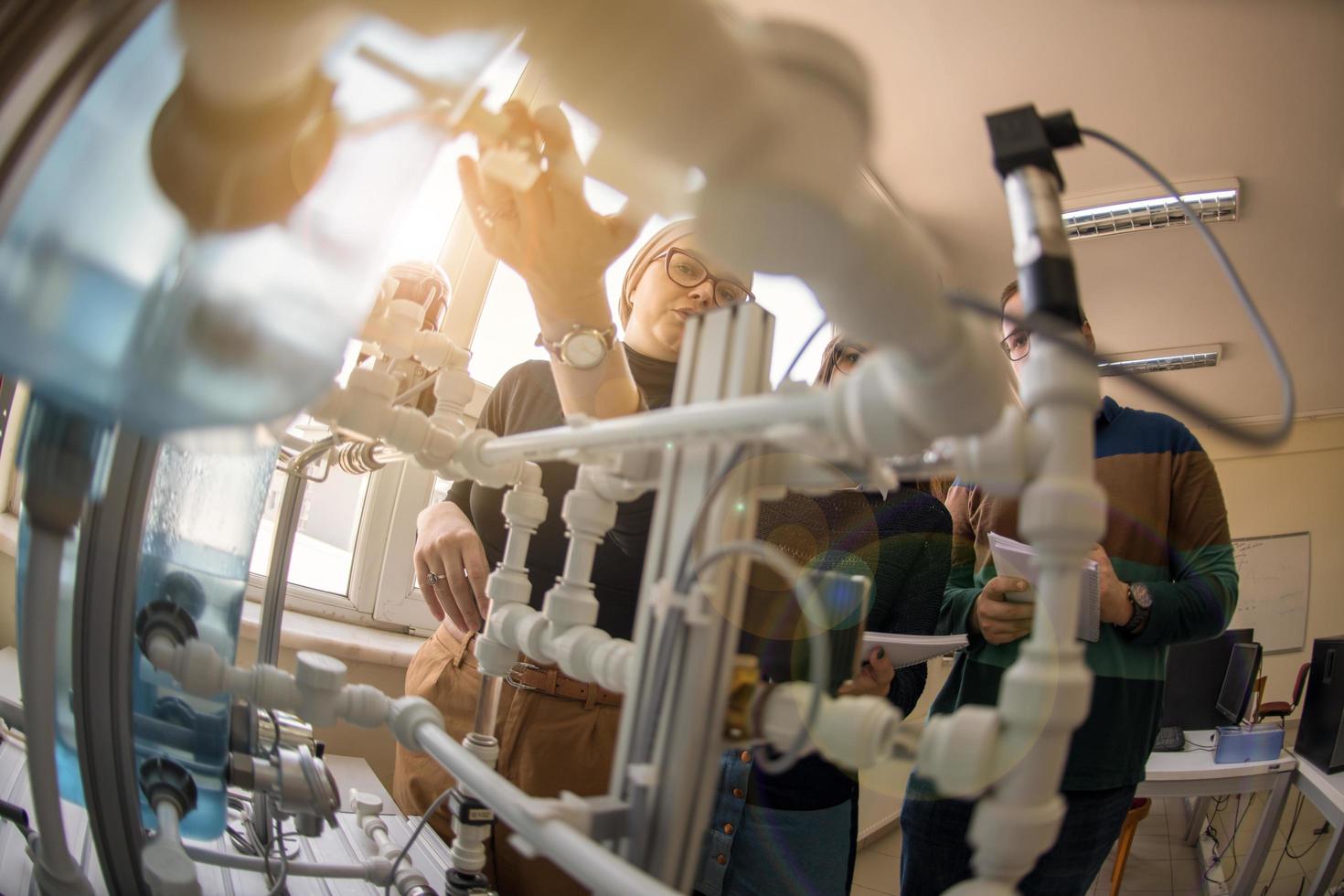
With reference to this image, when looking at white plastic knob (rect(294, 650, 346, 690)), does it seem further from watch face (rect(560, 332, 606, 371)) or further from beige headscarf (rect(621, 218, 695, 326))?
beige headscarf (rect(621, 218, 695, 326))

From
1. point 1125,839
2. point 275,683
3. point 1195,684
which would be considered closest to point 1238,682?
point 1195,684

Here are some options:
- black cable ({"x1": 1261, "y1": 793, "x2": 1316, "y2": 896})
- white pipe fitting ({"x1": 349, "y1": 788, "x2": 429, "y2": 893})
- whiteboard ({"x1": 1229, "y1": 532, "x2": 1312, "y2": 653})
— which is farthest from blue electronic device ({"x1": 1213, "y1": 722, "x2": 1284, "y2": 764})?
whiteboard ({"x1": 1229, "y1": 532, "x2": 1312, "y2": 653})

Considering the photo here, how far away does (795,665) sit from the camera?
0.56m

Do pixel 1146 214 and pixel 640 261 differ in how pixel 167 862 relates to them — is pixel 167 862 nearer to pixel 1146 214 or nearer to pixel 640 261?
pixel 640 261

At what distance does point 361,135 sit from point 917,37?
2.18m

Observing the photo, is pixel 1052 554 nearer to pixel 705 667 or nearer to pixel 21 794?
pixel 705 667

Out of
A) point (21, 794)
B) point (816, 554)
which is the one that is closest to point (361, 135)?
point (21, 794)

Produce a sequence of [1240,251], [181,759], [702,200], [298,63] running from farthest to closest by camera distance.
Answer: [1240,251], [181,759], [298,63], [702,200]

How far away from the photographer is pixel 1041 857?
3.19ft

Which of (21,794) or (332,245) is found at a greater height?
(332,245)

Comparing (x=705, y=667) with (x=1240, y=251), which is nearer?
(x=705, y=667)

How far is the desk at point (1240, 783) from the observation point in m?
2.13

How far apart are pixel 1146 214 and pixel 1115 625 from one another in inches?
97.1

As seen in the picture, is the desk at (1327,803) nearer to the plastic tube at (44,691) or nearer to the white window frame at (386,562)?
the white window frame at (386,562)
